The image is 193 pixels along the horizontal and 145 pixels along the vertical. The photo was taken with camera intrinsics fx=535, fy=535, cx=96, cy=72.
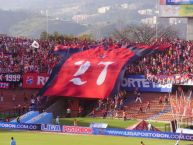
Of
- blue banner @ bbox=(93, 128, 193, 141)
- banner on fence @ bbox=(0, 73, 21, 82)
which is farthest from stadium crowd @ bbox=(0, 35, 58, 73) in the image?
blue banner @ bbox=(93, 128, 193, 141)

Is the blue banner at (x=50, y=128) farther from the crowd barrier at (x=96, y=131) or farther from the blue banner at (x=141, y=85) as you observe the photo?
the blue banner at (x=141, y=85)

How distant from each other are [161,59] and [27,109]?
54.7 feet

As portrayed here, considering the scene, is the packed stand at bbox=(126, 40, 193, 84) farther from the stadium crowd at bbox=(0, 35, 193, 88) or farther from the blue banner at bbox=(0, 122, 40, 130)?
the blue banner at bbox=(0, 122, 40, 130)

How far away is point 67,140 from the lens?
A: 42875 millimetres

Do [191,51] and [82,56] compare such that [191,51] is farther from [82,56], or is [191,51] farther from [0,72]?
[0,72]

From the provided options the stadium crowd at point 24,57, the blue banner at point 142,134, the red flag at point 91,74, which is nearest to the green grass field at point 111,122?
the red flag at point 91,74

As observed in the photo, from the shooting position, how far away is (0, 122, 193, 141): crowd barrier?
43062 millimetres

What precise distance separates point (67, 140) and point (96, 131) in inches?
166

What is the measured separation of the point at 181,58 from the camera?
63156mm

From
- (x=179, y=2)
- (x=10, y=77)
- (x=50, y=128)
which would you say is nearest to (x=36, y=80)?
(x=10, y=77)

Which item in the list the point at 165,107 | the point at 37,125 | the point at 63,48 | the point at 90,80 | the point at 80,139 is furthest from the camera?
the point at 63,48

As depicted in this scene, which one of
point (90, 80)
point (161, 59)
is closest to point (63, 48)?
point (90, 80)

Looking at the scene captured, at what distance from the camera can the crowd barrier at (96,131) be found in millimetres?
43062

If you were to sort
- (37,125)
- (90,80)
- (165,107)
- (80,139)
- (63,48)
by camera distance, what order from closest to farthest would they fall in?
(80,139) < (37,125) < (165,107) < (90,80) < (63,48)
